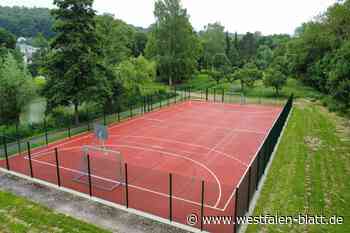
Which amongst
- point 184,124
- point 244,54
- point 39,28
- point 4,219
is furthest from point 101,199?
point 39,28

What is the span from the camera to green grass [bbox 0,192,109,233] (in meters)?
7.54

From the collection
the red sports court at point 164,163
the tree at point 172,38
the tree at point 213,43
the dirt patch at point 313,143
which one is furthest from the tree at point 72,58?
the tree at point 213,43

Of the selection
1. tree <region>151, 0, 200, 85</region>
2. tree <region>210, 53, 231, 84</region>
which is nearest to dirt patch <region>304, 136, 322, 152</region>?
tree <region>151, 0, 200, 85</region>

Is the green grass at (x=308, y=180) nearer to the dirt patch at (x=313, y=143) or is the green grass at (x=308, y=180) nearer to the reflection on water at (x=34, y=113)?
the dirt patch at (x=313, y=143)

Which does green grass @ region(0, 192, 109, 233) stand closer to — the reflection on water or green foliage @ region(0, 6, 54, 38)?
the reflection on water

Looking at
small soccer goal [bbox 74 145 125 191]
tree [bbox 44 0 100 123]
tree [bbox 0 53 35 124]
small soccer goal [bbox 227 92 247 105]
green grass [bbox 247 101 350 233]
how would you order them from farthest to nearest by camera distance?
small soccer goal [bbox 227 92 247 105]
tree [bbox 0 53 35 124]
tree [bbox 44 0 100 123]
small soccer goal [bbox 74 145 125 191]
green grass [bbox 247 101 350 233]

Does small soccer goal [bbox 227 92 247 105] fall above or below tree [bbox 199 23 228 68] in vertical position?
below

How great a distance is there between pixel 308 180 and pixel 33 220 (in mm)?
9472

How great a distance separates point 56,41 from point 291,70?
32305 millimetres

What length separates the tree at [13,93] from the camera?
19656 mm

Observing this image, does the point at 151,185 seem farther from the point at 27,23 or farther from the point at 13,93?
the point at 27,23

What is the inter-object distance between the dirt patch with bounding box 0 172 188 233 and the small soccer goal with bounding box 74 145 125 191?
1.12 m

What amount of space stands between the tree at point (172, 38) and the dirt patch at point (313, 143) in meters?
26.3

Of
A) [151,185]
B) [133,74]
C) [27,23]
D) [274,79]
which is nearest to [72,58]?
[133,74]
